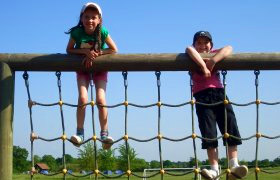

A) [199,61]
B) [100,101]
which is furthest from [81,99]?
[199,61]

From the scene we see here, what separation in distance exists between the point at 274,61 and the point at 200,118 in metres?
0.56

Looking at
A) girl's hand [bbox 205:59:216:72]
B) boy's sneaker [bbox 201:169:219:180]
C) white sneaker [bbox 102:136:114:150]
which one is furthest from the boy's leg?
white sneaker [bbox 102:136:114:150]

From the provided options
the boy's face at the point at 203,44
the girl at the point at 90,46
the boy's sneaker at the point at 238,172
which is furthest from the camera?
the boy's face at the point at 203,44

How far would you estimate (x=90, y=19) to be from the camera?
2.78m

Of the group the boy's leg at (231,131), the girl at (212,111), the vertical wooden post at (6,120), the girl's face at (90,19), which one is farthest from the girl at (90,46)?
the boy's leg at (231,131)

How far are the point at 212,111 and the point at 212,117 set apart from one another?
4cm

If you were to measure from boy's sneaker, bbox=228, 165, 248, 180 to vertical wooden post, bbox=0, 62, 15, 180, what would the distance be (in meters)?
1.26

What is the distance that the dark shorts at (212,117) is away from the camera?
2.73 metres

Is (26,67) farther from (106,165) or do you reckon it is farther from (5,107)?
(106,165)

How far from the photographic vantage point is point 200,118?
279 cm

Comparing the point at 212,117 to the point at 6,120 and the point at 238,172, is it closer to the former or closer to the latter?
the point at 238,172

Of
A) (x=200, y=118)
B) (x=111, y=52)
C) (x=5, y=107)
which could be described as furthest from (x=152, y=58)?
(x=5, y=107)

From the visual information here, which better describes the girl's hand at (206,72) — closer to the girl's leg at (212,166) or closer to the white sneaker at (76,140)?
the girl's leg at (212,166)

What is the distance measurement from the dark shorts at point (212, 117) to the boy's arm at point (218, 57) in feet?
0.76
